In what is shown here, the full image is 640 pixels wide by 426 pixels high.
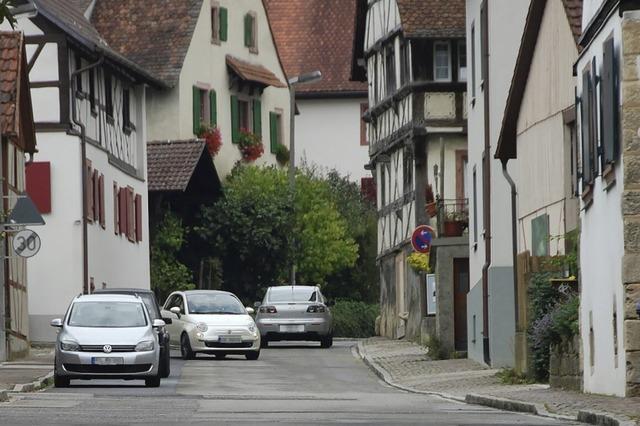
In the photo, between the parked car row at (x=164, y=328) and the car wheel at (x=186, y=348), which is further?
the car wheel at (x=186, y=348)

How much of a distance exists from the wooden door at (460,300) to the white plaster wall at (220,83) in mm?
24713

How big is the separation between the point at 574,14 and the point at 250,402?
7.01 m

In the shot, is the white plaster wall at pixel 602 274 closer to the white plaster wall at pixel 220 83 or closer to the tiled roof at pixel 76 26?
the tiled roof at pixel 76 26

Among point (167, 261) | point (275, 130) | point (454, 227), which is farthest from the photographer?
point (275, 130)

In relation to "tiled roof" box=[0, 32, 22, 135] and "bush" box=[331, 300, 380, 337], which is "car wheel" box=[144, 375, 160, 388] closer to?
"tiled roof" box=[0, 32, 22, 135]

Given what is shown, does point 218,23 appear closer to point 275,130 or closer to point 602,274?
point 275,130

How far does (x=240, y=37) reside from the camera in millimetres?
68875

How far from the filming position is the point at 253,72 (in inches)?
2707

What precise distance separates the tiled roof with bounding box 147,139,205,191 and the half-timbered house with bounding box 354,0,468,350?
23.1ft

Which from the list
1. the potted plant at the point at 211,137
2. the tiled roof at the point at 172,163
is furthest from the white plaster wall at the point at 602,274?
the potted plant at the point at 211,137

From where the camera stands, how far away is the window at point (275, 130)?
71.5 metres

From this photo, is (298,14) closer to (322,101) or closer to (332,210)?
(322,101)

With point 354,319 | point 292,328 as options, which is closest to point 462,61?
point 292,328

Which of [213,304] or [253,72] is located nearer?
[213,304]
